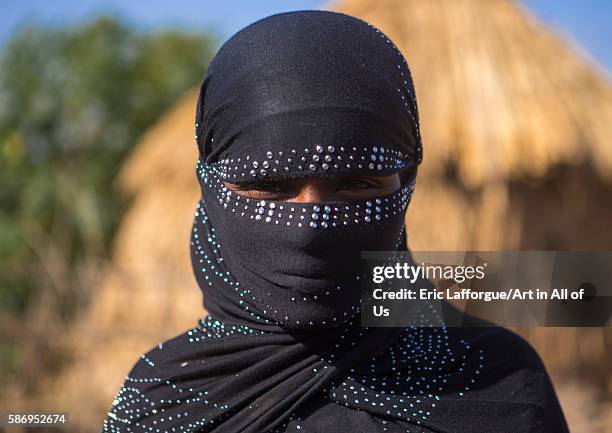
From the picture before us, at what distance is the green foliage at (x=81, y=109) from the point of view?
372 inches

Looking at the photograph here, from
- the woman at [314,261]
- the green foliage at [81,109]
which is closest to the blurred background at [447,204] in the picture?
the green foliage at [81,109]

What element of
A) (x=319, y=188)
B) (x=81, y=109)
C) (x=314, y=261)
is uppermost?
(x=81, y=109)

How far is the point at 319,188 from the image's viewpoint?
1.26 metres

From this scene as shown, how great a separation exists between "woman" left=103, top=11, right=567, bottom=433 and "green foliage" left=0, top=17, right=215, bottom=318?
7.94 meters

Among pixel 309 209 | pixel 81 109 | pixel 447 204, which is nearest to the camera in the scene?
pixel 309 209

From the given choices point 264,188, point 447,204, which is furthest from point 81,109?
point 264,188

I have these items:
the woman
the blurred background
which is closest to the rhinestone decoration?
the woman

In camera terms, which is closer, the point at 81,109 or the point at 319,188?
the point at 319,188

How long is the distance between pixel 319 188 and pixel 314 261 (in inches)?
5.1

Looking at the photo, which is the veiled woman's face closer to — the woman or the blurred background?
the woman

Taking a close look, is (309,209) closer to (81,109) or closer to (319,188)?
(319,188)

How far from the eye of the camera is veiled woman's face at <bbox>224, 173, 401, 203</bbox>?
126 cm

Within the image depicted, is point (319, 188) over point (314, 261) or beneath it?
over

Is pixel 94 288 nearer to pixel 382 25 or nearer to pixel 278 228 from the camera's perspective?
pixel 382 25
